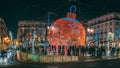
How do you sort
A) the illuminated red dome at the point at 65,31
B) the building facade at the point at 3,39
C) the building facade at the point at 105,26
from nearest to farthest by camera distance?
the illuminated red dome at the point at 65,31
the building facade at the point at 3,39
the building facade at the point at 105,26

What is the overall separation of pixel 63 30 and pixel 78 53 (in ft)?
11.2

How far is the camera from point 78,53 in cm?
3497

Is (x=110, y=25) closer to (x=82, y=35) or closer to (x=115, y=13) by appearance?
(x=115, y=13)

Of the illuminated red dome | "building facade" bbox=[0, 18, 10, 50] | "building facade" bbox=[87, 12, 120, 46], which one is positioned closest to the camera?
the illuminated red dome

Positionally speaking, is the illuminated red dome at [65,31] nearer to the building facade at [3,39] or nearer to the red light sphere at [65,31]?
the red light sphere at [65,31]

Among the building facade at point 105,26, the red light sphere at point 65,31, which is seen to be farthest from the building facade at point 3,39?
the red light sphere at point 65,31

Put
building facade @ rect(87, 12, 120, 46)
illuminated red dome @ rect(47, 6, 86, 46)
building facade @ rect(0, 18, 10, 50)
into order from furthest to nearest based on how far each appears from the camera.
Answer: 1. building facade @ rect(87, 12, 120, 46)
2. building facade @ rect(0, 18, 10, 50)
3. illuminated red dome @ rect(47, 6, 86, 46)

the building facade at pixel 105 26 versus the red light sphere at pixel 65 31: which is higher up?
the building facade at pixel 105 26

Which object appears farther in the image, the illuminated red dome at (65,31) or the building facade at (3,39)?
the building facade at (3,39)

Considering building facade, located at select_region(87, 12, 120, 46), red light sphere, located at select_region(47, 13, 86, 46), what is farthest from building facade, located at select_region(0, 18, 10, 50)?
red light sphere, located at select_region(47, 13, 86, 46)

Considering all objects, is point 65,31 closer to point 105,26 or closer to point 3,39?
point 105,26

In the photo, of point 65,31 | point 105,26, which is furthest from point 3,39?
point 65,31

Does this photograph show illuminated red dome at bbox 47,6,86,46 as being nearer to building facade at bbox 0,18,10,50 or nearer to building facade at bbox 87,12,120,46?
building facade at bbox 0,18,10,50

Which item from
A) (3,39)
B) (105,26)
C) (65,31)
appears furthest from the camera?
(3,39)
